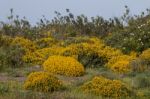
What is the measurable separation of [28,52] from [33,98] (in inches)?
292

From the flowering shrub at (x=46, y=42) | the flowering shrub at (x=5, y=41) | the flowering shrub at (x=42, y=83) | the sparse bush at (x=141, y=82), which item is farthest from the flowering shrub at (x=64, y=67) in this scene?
the flowering shrub at (x=46, y=42)

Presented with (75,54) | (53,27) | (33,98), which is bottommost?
(33,98)

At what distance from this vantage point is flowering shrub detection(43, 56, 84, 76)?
14.8m

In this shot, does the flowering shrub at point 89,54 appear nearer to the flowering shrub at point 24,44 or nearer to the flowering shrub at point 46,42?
the flowering shrub at point 24,44

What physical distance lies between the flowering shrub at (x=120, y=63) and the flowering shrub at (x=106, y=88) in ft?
11.5

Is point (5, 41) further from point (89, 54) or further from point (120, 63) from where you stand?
point (120, 63)

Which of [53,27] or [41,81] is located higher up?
[53,27]

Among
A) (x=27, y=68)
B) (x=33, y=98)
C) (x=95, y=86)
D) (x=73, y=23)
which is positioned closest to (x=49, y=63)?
(x=27, y=68)

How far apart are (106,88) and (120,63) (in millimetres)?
4169

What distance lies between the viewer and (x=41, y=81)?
476 inches

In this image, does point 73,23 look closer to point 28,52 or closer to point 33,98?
point 28,52

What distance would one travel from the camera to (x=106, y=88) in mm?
11844

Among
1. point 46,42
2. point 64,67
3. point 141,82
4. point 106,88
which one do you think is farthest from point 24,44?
point 106,88

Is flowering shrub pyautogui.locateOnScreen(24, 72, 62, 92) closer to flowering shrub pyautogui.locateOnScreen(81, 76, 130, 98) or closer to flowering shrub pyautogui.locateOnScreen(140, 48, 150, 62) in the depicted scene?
flowering shrub pyautogui.locateOnScreen(81, 76, 130, 98)
